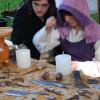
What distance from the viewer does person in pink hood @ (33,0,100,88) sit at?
7.47 ft

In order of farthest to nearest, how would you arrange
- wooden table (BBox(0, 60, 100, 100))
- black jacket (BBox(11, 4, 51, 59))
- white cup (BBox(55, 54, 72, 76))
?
black jacket (BBox(11, 4, 51, 59)), white cup (BBox(55, 54, 72, 76)), wooden table (BBox(0, 60, 100, 100))

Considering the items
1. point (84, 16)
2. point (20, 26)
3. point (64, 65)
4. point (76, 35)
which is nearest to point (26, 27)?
point (20, 26)

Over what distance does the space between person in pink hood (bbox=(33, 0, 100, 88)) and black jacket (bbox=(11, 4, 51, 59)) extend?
246 mm

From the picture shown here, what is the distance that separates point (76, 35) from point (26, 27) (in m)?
0.63

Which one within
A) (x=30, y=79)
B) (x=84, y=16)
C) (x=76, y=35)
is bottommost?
(x=30, y=79)

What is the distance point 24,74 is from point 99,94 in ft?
1.71

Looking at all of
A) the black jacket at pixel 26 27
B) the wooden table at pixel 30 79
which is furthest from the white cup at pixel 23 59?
the black jacket at pixel 26 27

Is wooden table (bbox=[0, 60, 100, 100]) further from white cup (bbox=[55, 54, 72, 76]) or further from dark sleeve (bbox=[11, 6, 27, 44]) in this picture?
dark sleeve (bbox=[11, 6, 27, 44])

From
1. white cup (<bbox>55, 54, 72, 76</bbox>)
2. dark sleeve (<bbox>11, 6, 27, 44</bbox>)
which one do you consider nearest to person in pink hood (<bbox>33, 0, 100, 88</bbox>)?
white cup (<bbox>55, 54, 72, 76</bbox>)

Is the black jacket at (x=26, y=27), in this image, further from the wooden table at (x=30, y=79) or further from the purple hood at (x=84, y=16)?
the wooden table at (x=30, y=79)

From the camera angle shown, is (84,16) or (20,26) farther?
(20,26)

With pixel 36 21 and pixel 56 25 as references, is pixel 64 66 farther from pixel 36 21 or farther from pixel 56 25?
pixel 36 21

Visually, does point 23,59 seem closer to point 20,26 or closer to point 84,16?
point 84,16

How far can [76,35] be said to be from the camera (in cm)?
240
